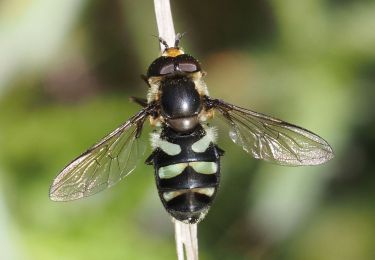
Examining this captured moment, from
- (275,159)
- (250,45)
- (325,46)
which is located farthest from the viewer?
(250,45)

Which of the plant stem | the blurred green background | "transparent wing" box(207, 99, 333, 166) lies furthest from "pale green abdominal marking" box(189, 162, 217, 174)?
the blurred green background

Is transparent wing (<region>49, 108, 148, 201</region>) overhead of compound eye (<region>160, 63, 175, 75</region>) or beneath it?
beneath

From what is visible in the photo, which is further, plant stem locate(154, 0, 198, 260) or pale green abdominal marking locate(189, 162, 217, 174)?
pale green abdominal marking locate(189, 162, 217, 174)

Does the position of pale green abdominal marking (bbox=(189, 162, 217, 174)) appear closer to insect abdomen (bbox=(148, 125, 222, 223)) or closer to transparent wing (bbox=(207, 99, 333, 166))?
insect abdomen (bbox=(148, 125, 222, 223))

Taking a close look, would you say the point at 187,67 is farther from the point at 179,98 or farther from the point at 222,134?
the point at 222,134

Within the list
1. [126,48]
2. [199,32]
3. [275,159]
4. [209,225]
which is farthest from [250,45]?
[275,159]

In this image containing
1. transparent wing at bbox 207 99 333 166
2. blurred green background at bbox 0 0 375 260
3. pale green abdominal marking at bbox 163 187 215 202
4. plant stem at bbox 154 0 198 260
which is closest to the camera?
plant stem at bbox 154 0 198 260

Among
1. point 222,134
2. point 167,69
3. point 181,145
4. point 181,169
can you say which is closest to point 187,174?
point 181,169

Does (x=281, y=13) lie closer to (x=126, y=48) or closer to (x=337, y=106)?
(x=337, y=106)

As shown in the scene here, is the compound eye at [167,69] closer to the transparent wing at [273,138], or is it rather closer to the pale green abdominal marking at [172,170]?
the transparent wing at [273,138]

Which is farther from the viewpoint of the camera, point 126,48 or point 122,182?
point 126,48
